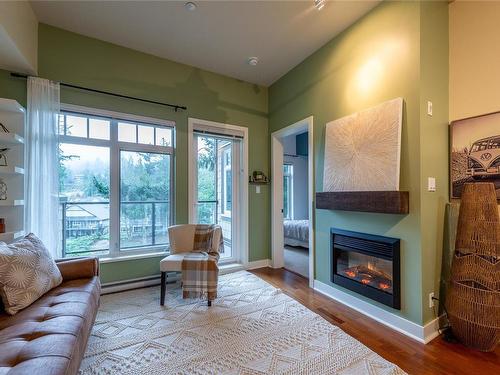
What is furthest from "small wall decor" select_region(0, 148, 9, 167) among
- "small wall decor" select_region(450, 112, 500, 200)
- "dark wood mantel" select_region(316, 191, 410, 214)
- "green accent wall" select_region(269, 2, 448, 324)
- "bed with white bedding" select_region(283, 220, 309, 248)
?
"bed with white bedding" select_region(283, 220, 309, 248)

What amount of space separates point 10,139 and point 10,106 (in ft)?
1.02

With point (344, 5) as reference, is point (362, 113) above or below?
below

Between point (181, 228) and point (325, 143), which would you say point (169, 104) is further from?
point (325, 143)

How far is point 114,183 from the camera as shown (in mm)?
3010

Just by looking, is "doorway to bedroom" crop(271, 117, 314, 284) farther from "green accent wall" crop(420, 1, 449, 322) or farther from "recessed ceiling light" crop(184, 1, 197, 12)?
"recessed ceiling light" crop(184, 1, 197, 12)

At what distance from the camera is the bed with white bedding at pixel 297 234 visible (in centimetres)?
506

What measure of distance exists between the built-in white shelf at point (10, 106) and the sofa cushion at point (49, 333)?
1.75m

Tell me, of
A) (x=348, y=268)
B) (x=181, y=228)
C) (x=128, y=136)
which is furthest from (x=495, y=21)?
(x=128, y=136)

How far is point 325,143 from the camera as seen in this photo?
2.82 m

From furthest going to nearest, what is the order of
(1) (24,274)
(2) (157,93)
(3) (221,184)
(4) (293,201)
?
(4) (293,201), (3) (221,184), (2) (157,93), (1) (24,274)

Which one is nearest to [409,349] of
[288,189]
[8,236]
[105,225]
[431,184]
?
[431,184]

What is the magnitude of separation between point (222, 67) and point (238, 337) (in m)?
3.34

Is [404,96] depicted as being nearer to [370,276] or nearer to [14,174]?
[370,276]

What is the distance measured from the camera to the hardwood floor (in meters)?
1.67
